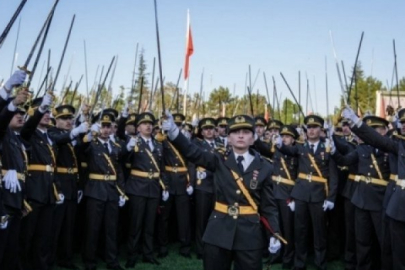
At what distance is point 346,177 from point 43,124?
5.75m

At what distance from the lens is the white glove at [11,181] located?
5098 mm

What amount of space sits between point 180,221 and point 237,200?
423cm

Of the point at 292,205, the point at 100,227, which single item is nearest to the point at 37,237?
the point at 100,227

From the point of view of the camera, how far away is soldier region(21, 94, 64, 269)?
20.8 feet

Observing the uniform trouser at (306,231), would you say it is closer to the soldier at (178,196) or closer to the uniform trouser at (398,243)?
the uniform trouser at (398,243)

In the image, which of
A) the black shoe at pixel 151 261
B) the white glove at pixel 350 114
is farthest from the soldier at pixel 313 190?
the black shoe at pixel 151 261

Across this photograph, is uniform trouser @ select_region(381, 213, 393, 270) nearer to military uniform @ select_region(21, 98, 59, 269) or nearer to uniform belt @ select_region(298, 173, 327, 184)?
uniform belt @ select_region(298, 173, 327, 184)

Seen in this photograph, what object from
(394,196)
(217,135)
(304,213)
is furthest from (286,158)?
(394,196)

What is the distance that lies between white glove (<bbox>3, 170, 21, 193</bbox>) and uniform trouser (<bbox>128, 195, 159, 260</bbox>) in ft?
9.53

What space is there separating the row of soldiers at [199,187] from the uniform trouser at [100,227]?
0.06 ft

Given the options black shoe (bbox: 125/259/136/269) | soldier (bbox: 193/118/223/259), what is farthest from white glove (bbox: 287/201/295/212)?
black shoe (bbox: 125/259/136/269)

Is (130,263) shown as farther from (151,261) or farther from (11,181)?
(11,181)

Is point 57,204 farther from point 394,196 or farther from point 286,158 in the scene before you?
point 394,196

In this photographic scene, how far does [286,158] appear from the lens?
28.3ft
